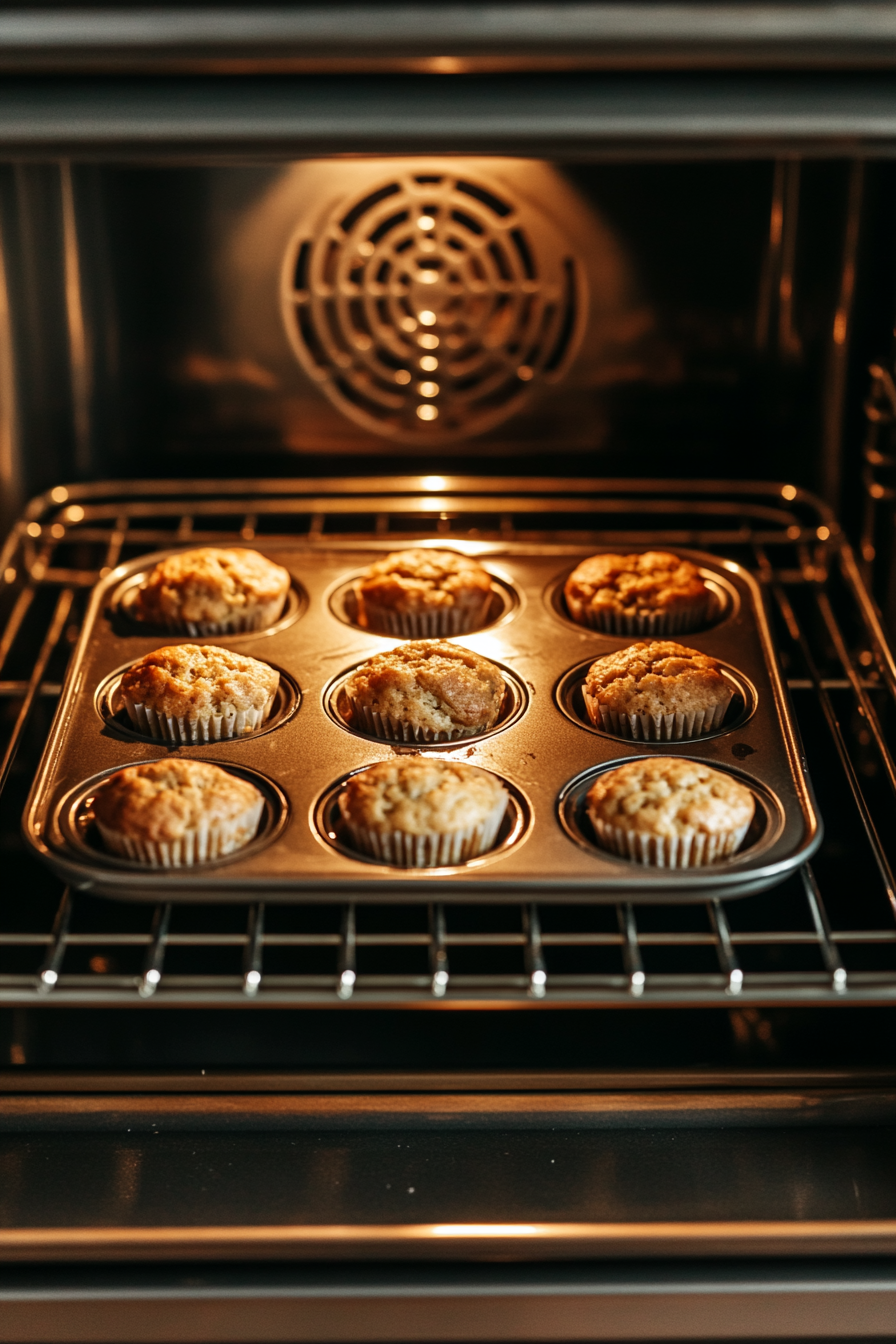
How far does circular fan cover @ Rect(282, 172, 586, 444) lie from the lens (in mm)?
1688

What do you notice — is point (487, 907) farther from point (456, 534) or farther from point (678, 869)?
point (456, 534)

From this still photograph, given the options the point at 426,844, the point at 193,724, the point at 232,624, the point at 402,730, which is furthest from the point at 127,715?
the point at 426,844

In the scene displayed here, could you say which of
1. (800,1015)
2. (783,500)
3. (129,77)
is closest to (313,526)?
(783,500)

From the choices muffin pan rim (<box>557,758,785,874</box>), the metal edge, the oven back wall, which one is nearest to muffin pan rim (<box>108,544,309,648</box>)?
the oven back wall

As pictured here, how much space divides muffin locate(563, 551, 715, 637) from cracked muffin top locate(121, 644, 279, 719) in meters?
0.40

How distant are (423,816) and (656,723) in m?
0.31

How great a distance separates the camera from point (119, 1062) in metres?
1.25

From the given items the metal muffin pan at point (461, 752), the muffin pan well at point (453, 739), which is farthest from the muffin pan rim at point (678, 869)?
the muffin pan well at point (453, 739)

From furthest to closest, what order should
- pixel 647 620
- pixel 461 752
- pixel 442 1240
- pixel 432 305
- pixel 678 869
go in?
Result: pixel 432 305
pixel 647 620
pixel 461 752
pixel 678 869
pixel 442 1240

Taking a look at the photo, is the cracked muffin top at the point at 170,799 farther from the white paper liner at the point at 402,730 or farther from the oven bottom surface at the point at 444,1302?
the oven bottom surface at the point at 444,1302

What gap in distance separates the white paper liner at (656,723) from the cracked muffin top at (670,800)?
0.10 m

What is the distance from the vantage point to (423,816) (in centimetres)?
125

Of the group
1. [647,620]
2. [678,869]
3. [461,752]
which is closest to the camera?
[678,869]

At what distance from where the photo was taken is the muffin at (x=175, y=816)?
4.07 feet
